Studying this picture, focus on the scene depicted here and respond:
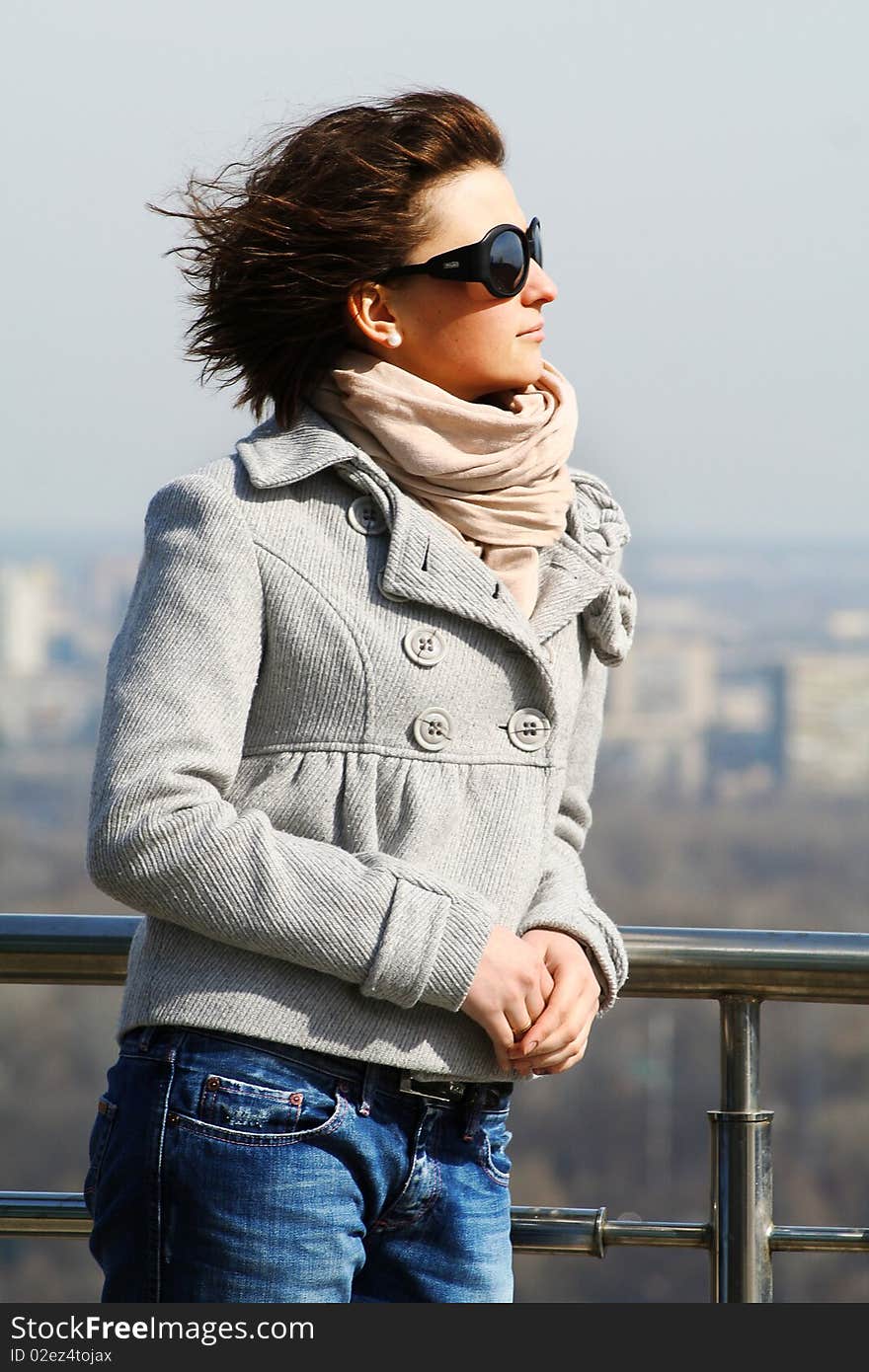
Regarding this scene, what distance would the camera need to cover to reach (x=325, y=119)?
1.73m

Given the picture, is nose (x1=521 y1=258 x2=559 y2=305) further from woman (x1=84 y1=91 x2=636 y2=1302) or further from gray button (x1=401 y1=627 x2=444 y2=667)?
gray button (x1=401 y1=627 x2=444 y2=667)

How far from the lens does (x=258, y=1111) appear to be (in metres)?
1.52

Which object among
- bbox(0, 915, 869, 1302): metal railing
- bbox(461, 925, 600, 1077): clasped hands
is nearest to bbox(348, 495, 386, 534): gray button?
bbox(461, 925, 600, 1077): clasped hands

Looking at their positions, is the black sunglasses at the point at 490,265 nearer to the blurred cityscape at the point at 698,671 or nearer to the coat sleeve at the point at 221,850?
the coat sleeve at the point at 221,850

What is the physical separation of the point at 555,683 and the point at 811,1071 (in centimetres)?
5448

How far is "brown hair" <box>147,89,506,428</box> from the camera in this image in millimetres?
1680

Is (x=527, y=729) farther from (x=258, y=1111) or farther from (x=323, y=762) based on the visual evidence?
(x=258, y=1111)

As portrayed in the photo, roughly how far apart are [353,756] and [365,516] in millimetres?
234

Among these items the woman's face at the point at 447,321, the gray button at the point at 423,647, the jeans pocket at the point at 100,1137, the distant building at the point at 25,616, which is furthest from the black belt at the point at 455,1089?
the distant building at the point at 25,616

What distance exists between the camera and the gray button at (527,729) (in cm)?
166

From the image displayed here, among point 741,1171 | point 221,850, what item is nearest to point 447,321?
point 221,850
